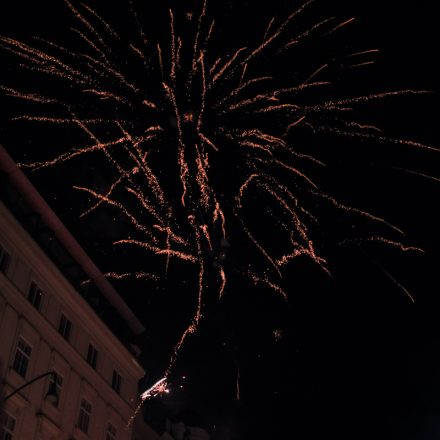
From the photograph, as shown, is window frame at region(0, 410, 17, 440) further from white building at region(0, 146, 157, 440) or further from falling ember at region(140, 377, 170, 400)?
falling ember at region(140, 377, 170, 400)

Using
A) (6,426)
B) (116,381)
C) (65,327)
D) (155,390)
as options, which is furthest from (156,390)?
(6,426)

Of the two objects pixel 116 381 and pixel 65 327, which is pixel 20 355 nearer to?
pixel 65 327

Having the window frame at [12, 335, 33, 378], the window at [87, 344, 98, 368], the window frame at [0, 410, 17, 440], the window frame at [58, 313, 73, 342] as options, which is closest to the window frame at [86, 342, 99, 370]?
the window at [87, 344, 98, 368]

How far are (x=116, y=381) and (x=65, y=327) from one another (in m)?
6.75

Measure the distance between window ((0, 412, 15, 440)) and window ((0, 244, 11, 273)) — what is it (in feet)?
18.9

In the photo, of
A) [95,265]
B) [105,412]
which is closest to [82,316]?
[95,265]

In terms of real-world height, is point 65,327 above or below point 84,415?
above

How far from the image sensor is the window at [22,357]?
26.6m

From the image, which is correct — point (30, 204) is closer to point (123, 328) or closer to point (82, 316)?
point (82, 316)

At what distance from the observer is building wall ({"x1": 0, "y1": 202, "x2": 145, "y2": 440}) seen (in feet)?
86.3

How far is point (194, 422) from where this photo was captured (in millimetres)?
50250

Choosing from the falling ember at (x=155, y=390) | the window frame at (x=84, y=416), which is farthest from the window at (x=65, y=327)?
the falling ember at (x=155, y=390)

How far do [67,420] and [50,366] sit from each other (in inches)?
113

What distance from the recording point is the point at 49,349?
29406mm
